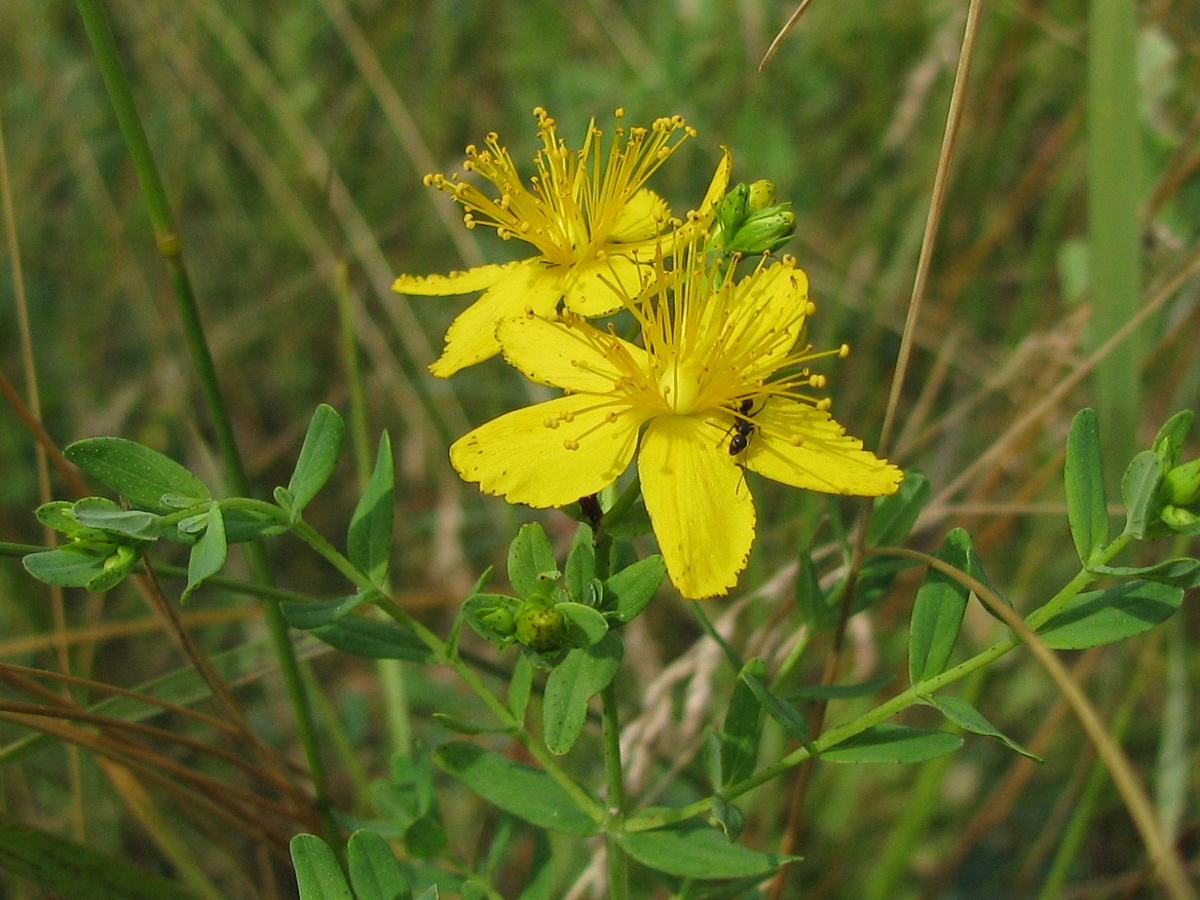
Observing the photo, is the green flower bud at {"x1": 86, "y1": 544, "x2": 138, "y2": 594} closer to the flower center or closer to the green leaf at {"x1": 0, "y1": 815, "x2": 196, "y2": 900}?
the green leaf at {"x1": 0, "y1": 815, "x2": 196, "y2": 900}

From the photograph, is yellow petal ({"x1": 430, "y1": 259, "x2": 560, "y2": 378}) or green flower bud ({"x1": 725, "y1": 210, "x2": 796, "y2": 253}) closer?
green flower bud ({"x1": 725, "y1": 210, "x2": 796, "y2": 253})

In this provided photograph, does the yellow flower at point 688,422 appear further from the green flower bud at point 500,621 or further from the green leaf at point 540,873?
the green leaf at point 540,873

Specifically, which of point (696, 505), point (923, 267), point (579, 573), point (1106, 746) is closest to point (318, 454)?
point (579, 573)

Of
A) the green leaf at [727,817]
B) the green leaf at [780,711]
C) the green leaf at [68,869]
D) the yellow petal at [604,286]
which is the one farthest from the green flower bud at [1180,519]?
the green leaf at [68,869]

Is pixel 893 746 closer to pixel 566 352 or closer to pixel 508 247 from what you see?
pixel 566 352

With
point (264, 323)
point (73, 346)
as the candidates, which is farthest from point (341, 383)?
point (73, 346)

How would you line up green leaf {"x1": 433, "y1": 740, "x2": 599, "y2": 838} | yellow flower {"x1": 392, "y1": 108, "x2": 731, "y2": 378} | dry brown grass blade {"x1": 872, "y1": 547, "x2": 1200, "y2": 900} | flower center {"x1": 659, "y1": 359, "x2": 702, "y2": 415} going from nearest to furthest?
dry brown grass blade {"x1": 872, "y1": 547, "x2": 1200, "y2": 900}
green leaf {"x1": 433, "y1": 740, "x2": 599, "y2": 838}
flower center {"x1": 659, "y1": 359, "x2": 702, "y2": 415}
yellow flower {"x1": 392, "y1": 108, "x2": 731, "y2": 378}

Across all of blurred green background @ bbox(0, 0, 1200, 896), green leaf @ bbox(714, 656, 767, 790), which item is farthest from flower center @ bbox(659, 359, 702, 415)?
blurred green background @ bbox(0, 0, 1200, 896)
